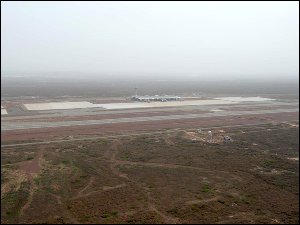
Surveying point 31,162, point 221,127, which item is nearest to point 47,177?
point 31,162

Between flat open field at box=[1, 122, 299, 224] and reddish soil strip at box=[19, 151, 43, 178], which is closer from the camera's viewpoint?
flat open field at box=[1, 122, 299, 224]

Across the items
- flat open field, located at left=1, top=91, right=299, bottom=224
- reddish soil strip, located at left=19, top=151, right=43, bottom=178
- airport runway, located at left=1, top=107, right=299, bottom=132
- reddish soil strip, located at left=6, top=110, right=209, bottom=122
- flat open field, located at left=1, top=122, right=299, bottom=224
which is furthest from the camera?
reddish soil strip, located at left=6, top=110, right=209, bottom=122

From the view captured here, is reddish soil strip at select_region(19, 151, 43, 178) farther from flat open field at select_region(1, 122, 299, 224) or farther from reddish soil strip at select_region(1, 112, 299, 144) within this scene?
reddish soil strip at select_region(1, 112, 299, 144)

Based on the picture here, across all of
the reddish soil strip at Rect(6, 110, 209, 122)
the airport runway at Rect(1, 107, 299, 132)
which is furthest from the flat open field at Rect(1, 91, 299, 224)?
the reddish soil strip at Rect(6, 110, 209, 122)

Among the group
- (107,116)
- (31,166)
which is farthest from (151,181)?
(107,116)

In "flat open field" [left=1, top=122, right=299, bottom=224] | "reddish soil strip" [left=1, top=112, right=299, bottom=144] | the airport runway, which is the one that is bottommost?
"flat open field" [left=1, top=122, right=299, bottom=224]

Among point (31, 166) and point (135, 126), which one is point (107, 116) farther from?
point (31, 166)

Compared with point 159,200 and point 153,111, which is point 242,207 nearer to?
point 159,200
